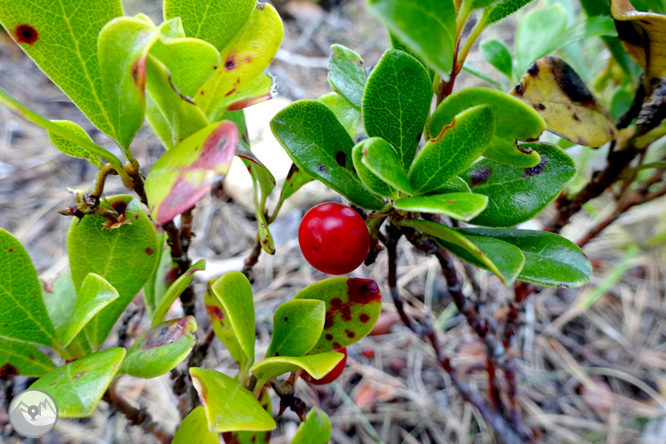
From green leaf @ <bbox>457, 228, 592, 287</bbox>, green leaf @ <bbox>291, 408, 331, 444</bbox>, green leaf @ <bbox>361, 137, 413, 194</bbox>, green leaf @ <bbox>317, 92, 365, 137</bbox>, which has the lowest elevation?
green leaf @ <bbox>291, 408, 331, 444</bbox>

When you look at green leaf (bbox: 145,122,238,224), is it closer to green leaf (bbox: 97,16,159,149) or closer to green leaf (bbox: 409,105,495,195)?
green leaf (bbox: 97,16,159,149)

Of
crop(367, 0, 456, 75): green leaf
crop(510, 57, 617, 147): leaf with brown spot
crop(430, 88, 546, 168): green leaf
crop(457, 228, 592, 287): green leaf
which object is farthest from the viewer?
crop(510, 57, 617, 147): leaf with brown spot

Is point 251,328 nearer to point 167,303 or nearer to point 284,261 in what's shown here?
point 167,303

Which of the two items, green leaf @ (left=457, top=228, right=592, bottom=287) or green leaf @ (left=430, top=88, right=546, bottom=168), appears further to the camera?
green leaf @ (left=457, top=228, right=592, bottom=287)

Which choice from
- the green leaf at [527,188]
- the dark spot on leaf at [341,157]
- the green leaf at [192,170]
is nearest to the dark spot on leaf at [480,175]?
the green leaf at [527,188]

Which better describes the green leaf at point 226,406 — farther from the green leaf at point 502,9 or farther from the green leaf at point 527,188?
the green leaf at point 502,9

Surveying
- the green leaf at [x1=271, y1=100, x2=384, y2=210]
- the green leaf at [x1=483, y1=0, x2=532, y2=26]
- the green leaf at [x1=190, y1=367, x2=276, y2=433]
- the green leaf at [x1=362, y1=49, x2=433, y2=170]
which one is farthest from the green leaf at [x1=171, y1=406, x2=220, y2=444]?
the green leaf at [x1=483, y1=0, x2=532, y2=26]

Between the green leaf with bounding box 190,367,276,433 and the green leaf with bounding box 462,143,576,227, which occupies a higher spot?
the green leaf with bounding box 462,143,576,227
